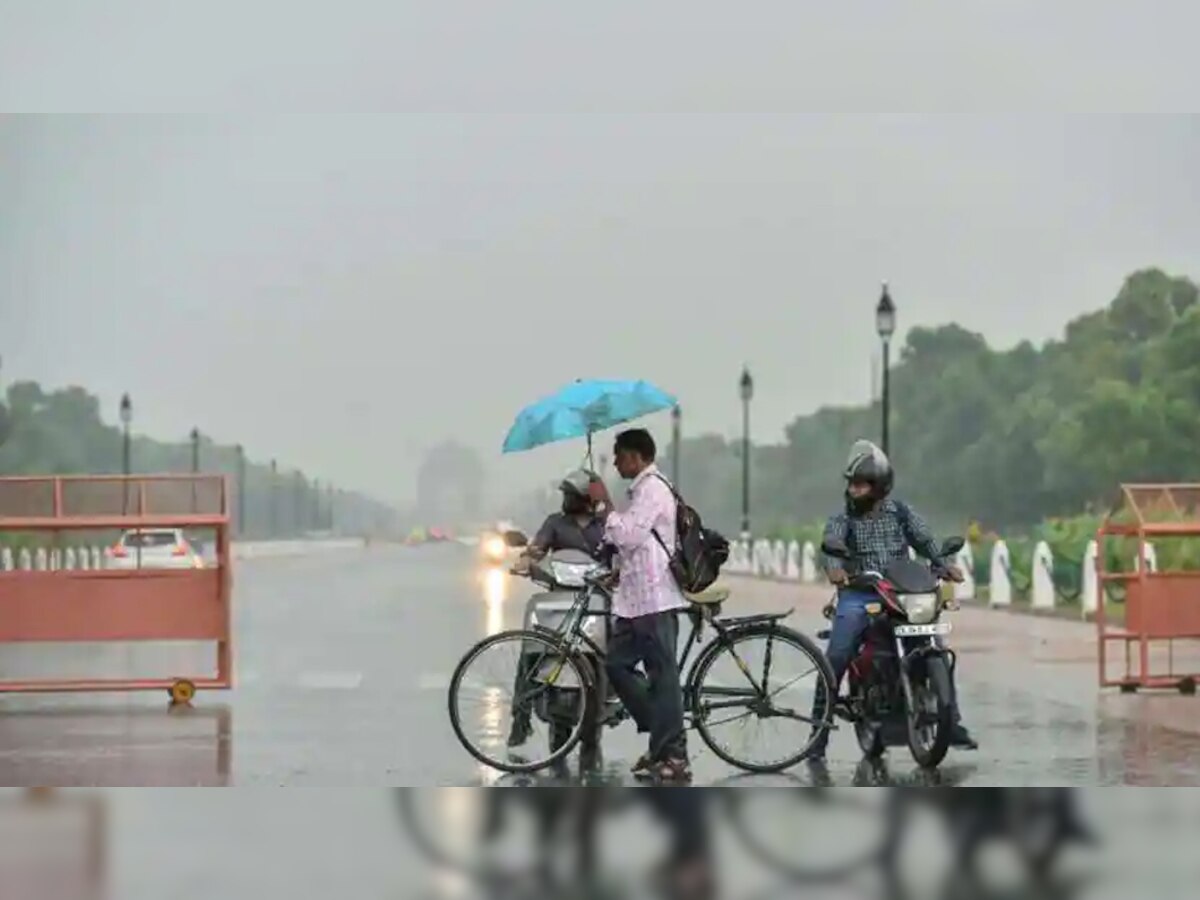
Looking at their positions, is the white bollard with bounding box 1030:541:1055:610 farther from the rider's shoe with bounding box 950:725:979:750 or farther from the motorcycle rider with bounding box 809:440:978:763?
the rider's shoe with bounding box 950:725:979:750

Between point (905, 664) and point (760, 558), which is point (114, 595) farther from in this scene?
point (760, 558)

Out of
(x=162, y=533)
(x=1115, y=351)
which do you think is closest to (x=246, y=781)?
(x=162, y=533)

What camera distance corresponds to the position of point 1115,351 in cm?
4516

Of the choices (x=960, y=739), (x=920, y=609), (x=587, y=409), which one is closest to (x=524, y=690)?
(x=587, y=409)

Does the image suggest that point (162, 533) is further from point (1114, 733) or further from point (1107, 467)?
point (1107, 467)

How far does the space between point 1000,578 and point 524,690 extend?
2105 cm

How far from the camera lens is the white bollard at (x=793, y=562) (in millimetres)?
43469

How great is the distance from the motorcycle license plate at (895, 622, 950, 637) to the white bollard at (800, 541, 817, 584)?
1193 inches

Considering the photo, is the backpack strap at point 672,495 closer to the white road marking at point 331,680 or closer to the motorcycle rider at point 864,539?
the motorcycle rider at point 864,539

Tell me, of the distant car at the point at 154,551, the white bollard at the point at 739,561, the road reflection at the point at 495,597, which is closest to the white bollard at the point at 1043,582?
the road reflection at the point at 495,597

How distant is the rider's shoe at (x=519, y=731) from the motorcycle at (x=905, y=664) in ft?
5.01

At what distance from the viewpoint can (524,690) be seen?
35.4ft

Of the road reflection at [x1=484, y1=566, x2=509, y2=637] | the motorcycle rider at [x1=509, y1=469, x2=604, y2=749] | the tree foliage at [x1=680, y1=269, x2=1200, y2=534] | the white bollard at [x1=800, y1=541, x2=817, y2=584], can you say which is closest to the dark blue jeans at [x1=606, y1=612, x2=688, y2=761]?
the motorcycle rider at [x1=509, y1=469, x2=604, y2=749]

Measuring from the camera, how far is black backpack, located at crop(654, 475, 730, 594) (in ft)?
34.3
